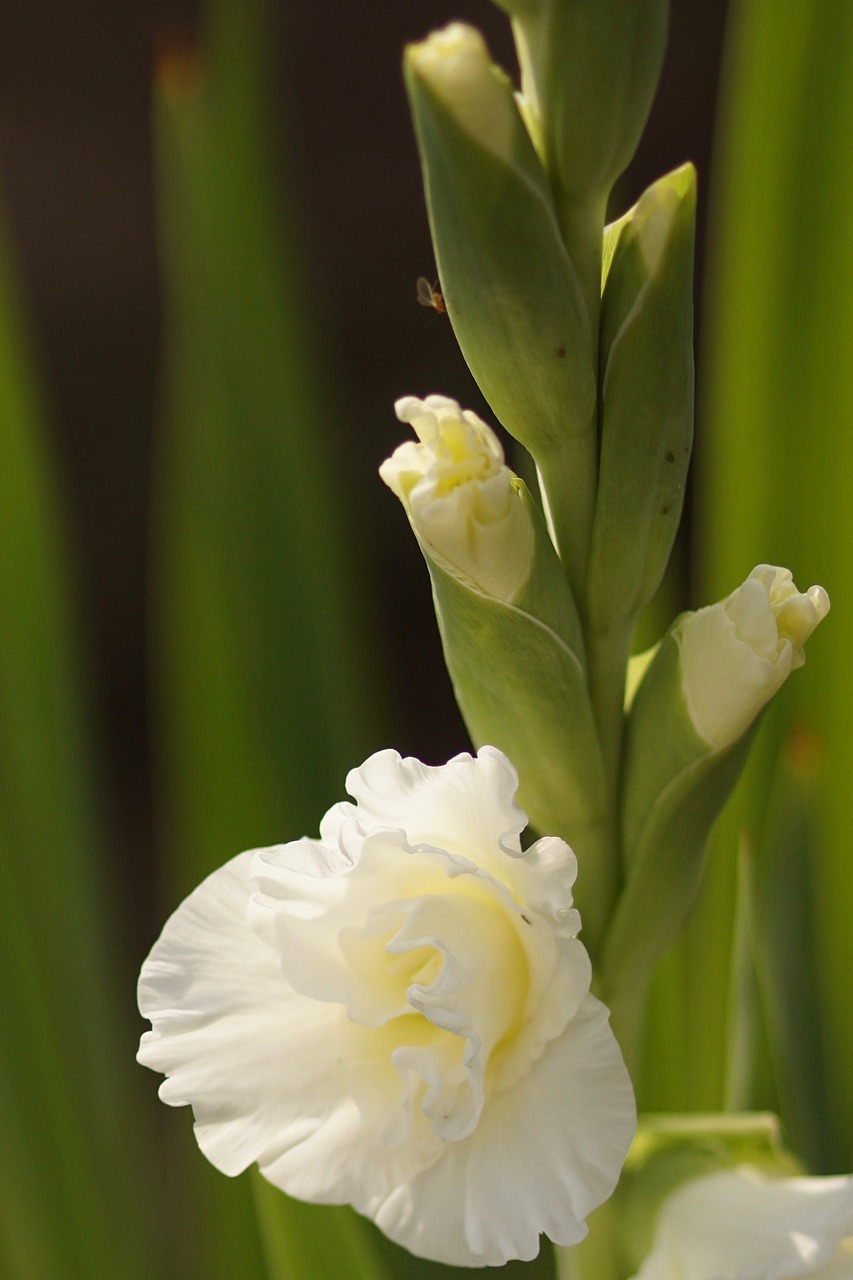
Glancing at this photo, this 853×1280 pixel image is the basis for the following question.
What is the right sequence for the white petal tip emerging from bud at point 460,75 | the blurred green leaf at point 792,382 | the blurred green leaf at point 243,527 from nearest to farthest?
the white petal tip emerging from bud at point 460,75, the blurred green leaf at point 792,382, the blurred green leaf at point 243,527

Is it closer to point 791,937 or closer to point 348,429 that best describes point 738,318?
point 791,937

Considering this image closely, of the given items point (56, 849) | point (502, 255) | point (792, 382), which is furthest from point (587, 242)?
point (56, 849)

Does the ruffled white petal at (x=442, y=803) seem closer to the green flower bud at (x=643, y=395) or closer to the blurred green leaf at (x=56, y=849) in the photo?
the green flower bud at (x=643, y=395)

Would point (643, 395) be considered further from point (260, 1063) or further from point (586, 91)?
point (260, 1063)

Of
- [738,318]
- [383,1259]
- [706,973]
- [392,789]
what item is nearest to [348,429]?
[738,318]

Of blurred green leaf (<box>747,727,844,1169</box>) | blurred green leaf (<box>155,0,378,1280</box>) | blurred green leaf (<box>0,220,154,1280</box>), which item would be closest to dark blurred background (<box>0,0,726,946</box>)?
blurred green leaf (<box>155,0,378,1280</box>)

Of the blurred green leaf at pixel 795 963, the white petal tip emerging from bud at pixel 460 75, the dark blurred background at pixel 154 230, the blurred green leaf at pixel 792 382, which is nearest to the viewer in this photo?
the white petal tip emerging from bud at pixel 460 75

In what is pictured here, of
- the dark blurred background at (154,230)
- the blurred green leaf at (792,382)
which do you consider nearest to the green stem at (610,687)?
the blurred green leaf at (792,382)
